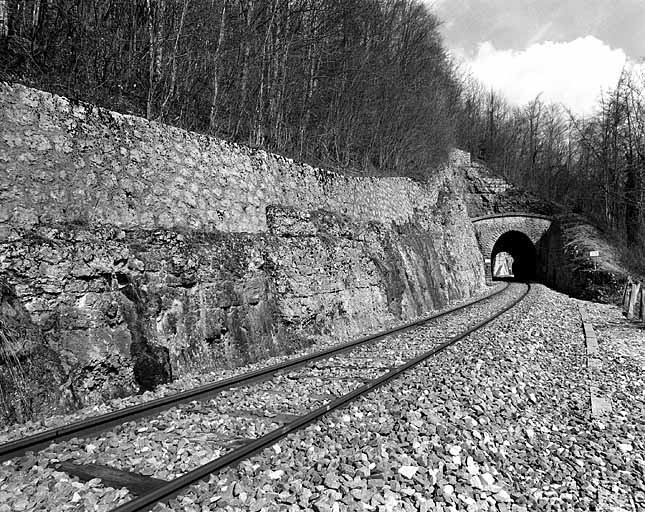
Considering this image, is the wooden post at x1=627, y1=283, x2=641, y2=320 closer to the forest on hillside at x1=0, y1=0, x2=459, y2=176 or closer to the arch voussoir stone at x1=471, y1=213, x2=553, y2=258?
the forest on hillside at x1=0, y1=0, x2=459, y2=176

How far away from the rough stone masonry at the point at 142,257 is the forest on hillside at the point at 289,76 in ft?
4.30

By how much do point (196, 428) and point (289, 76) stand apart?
507 inches

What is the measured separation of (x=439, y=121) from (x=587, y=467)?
27.0 metres

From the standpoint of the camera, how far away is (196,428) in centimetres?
526

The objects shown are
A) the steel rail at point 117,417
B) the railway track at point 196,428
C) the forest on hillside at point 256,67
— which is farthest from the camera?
the forest on hillside at point 256,67

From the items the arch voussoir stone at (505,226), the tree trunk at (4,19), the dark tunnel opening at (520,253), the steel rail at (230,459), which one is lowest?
the steel rail at (230,459)

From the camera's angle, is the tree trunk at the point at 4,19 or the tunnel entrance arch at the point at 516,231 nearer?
the tree trunk at the point at 4,19

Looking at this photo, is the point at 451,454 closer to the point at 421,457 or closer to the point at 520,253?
the point at 421,457

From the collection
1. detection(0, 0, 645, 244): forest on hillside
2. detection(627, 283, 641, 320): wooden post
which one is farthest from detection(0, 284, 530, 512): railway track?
detection(627, 283, 641, 320): wooden post

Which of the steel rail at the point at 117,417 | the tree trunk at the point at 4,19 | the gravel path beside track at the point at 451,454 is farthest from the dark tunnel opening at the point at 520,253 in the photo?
the tree trunk at the point at 4,19

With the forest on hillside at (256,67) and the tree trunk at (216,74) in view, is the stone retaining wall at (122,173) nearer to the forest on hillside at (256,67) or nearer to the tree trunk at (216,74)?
the forest on hillside at (256,67)

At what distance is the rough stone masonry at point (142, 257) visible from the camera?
606 cm

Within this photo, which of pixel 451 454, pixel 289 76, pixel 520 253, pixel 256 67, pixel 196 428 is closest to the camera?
pixel 451 454

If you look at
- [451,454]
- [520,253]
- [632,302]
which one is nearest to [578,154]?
[520,253]
